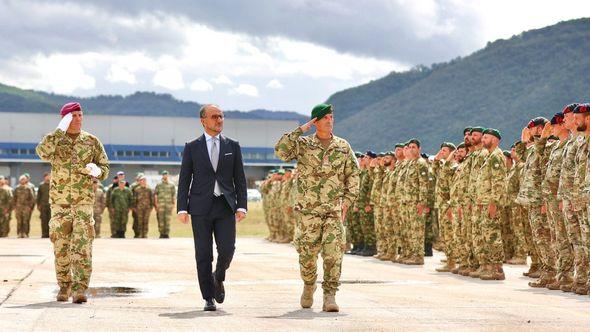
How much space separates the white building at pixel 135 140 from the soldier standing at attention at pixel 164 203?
73179 millimetres

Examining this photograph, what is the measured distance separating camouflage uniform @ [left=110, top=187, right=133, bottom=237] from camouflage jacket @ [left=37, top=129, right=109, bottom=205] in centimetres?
2274

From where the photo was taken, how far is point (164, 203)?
33.1 meters

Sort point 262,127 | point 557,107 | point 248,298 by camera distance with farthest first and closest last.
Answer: point 557,107 < point 262,127 < point 248,298

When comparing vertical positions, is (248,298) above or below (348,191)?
below

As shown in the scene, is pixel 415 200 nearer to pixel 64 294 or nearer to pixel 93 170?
pixel 93 170

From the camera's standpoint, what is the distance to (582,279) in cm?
1228

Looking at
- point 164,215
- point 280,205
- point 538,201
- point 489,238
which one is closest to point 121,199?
point 164,215

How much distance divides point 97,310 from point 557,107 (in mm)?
176344

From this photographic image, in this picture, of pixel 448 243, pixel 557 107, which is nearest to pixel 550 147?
pixel 448 243

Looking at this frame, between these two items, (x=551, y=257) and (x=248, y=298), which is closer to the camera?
(x=248, y=298)

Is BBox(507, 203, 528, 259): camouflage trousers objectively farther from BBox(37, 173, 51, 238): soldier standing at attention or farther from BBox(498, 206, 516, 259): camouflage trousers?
BBox(37, 173, 51, 238): soldier standing at attention

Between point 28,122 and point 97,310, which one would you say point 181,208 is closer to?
point 97,310

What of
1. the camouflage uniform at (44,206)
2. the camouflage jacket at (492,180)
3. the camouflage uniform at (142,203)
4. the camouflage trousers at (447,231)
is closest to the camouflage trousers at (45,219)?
the camouflage uniform at (44,206)

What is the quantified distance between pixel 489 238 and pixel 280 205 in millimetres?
16210
